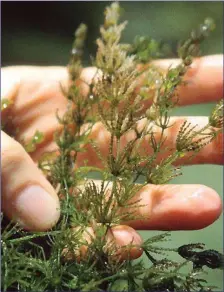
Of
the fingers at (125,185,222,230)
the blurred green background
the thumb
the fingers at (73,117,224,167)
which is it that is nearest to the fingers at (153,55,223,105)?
the fingers at (73,117,224,167)

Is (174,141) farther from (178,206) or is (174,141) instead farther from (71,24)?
(71,24)

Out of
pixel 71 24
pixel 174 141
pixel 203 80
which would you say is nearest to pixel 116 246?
pixel 174 141

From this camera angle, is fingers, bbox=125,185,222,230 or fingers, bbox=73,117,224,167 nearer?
fingers, bbox=125,185,222,230

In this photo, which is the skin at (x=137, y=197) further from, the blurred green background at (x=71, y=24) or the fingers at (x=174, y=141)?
the blurred green background at (x=71, y=24)

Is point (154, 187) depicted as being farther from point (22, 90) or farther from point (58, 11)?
point (58, 11)

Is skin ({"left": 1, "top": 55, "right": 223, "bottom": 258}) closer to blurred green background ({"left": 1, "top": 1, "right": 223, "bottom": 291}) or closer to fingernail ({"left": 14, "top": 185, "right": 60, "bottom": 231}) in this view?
fingernail ({"left": 14, "top": 185, "right": 60, "bottom": 231})

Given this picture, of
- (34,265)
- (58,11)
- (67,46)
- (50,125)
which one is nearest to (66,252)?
(34,265)
